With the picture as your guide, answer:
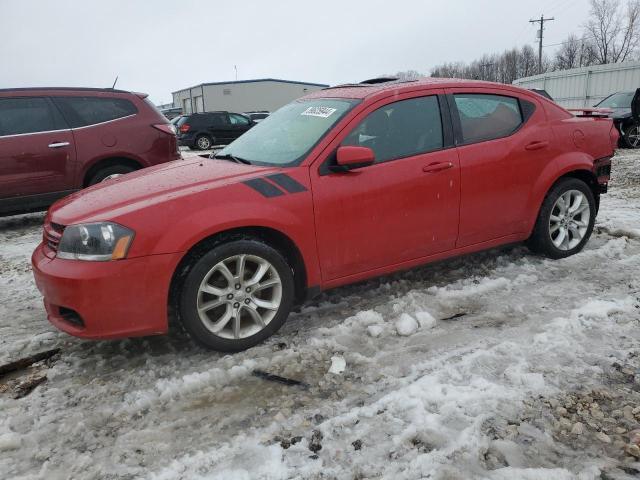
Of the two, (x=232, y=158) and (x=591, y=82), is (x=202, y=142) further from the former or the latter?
(x=232, y=158)

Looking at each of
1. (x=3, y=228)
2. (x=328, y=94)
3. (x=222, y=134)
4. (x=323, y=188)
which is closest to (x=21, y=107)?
(x=3, y=228)

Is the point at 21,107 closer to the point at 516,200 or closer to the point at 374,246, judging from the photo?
the point at 374,246

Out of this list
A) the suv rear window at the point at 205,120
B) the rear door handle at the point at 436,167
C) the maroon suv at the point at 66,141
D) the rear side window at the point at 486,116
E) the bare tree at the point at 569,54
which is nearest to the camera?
the rear door handle at the point at 436,167

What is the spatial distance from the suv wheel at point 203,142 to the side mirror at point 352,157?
18.8m

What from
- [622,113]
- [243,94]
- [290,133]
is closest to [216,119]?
[622,113]

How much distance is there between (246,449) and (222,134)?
66.4 feet

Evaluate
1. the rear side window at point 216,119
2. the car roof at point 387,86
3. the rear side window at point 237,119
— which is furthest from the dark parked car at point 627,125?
the rear side window at point 216,119

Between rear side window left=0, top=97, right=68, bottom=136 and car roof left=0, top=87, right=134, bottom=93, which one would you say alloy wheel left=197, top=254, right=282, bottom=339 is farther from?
car roof left=0, top=87, right=134, bottom=93

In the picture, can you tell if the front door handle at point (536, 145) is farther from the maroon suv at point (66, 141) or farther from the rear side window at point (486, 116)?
the maroon suv at point (66, 141)

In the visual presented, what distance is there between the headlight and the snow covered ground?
2.37 ft

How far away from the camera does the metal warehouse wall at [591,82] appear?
20.0 m

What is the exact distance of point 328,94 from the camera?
400cm

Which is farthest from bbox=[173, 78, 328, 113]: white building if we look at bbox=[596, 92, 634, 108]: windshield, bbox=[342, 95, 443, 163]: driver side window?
bbox=[342, 95, 443, 163]: driver side window

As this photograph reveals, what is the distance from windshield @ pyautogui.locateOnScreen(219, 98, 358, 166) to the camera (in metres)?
3.40
